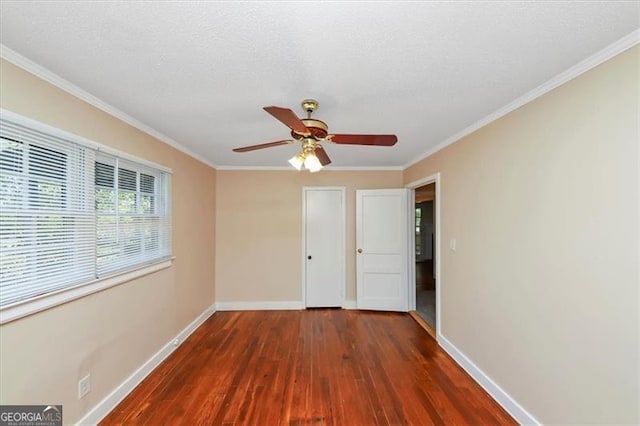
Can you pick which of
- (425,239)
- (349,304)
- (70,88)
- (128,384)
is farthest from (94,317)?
(425,239)

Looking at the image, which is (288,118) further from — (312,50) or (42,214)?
(42,214)

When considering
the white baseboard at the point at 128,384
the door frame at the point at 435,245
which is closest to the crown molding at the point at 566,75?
the door frame at the point at 435,245

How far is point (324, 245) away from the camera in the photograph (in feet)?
14.9

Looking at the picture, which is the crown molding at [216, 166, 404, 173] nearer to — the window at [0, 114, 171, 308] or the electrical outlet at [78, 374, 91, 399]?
the window at [0, 114, 171, 308]

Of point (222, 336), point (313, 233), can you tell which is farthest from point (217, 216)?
point (222, 336)

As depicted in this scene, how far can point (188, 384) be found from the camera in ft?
8.01

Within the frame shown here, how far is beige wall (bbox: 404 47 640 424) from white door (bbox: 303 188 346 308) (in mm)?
2210

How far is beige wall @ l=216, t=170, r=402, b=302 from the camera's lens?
14.7ft

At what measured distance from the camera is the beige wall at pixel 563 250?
1380mm

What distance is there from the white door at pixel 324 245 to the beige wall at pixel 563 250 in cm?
221

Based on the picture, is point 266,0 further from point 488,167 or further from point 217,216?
point 217,216

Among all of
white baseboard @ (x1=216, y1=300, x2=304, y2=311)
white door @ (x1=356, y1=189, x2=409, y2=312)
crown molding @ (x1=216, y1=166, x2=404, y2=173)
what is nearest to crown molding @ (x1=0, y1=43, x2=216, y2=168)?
crown molding @ (x1=216, y1=166, x2=404, y2=173)

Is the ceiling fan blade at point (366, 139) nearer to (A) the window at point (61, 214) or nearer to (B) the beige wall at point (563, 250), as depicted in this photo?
(B) the beige wall at point (563, 250)

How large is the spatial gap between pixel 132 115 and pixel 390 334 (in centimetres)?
363
